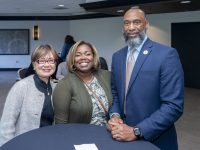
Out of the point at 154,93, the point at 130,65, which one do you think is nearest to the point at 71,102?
the point at 130,65

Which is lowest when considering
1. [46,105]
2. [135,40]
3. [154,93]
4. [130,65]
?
[46,105]

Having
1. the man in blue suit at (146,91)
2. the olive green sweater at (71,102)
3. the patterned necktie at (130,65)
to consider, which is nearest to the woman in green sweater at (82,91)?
the olive green sweater at (71,102)

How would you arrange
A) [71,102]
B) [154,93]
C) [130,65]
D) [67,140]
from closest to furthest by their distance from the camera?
[67,140] → [154,93] → [130,65] → [71,102]

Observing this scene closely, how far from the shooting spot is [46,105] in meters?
2.31

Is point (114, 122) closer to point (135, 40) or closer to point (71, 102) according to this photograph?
point (71, 102)

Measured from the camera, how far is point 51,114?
233 centimetres

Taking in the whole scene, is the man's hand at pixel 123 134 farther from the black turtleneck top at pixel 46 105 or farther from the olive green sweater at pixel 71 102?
the black turtleneck top at pixel 46 105

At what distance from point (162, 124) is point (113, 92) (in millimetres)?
508

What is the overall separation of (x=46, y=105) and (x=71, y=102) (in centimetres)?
18

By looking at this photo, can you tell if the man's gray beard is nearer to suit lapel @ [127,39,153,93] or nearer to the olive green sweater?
suit lapel @ [127,39,153,93]

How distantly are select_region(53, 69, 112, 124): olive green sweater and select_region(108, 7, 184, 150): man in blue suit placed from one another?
19 centimetres

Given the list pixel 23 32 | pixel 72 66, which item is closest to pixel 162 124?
pixel 72 66

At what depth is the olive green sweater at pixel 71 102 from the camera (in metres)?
2.24

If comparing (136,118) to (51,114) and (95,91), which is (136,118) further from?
(51,114)
